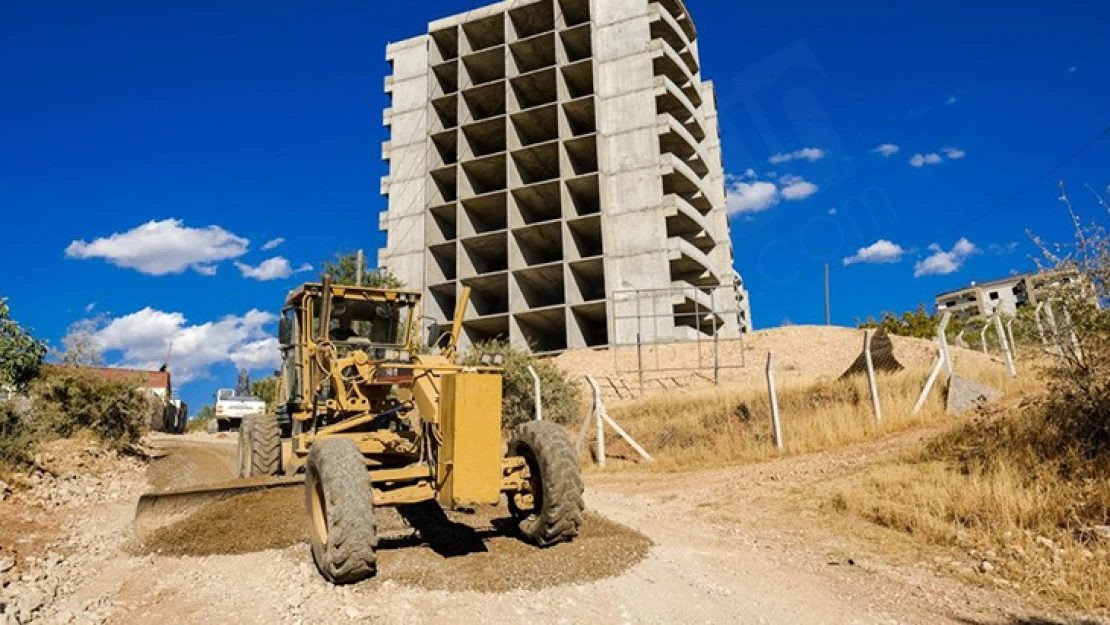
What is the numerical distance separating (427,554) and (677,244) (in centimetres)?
3355

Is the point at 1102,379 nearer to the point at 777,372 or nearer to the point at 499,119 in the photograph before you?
the point at 777,372

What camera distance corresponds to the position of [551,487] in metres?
6.07

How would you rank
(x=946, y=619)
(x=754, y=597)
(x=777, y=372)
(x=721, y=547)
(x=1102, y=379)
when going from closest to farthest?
(x=946, y=619), (x=754, y=597), (x=721, y=547), (x=1102, y=379), (x=777, y=372)

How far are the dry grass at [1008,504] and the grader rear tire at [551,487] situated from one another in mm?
3580

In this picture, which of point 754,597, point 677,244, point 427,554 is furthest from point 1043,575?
point 677,244

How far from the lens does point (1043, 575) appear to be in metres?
→ 5.48

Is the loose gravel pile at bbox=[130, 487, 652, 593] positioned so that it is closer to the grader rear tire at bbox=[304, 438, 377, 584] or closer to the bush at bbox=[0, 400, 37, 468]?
the grader rear tire at bbox=[304, 438, 377, 584]

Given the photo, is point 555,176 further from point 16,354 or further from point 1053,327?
point 1053,327

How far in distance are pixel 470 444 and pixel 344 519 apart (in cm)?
117

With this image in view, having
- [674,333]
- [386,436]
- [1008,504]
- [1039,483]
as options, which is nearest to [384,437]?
[386,436]

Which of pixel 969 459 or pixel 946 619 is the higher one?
pixel 969 459

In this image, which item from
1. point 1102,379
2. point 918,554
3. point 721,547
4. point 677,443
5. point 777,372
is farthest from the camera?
point 777,372

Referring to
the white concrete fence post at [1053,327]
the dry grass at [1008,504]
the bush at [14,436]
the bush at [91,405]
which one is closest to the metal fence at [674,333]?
the white concrete fence post at [1053,327]

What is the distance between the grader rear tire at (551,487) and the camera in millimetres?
6062
